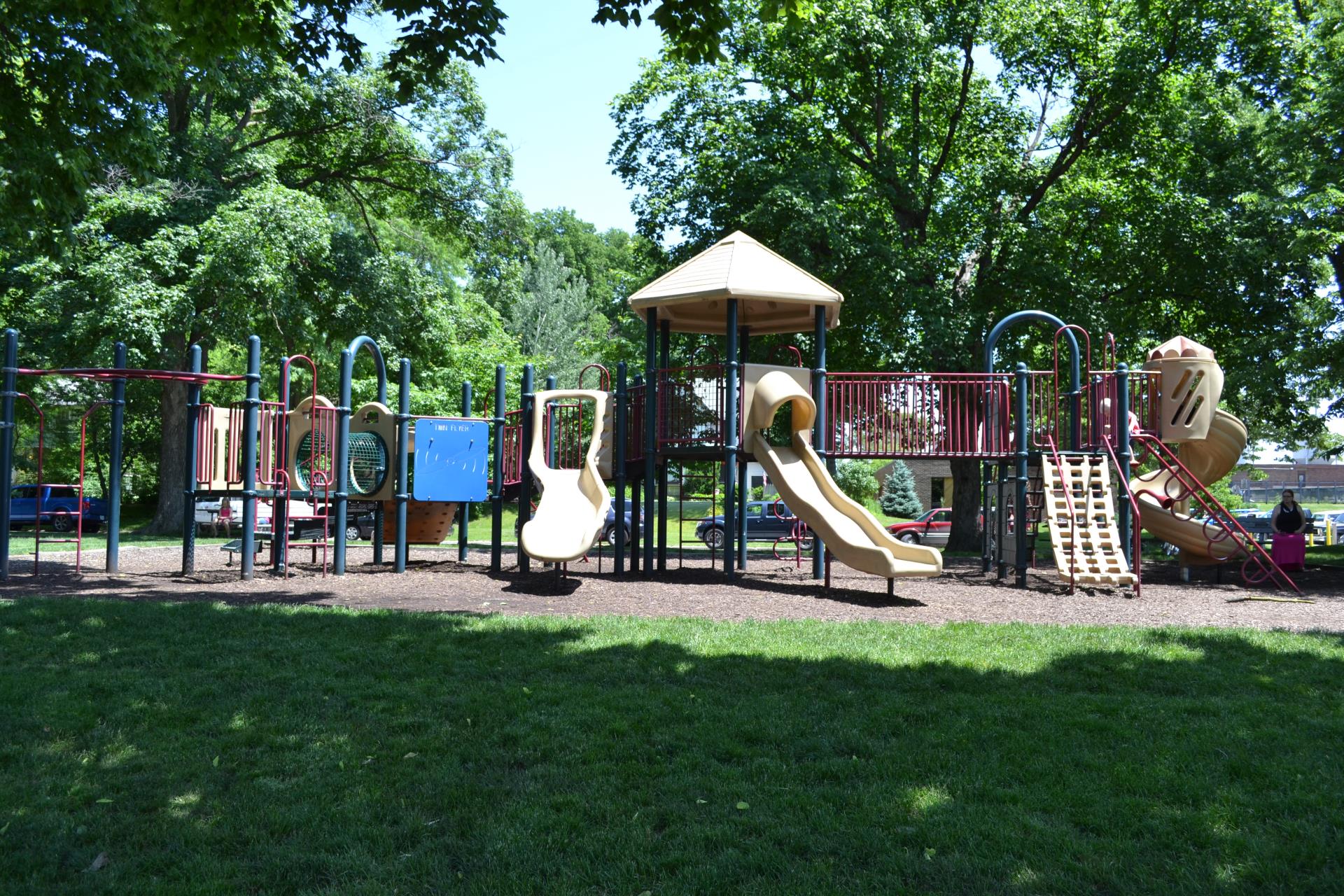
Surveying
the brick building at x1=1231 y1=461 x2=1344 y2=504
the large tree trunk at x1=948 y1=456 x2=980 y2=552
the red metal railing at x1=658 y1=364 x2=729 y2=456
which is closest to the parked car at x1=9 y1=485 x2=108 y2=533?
the red metal railing at x1=658 y1=364 x2=729 y2=456

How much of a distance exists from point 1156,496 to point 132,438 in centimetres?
3675

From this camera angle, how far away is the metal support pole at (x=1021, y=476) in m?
14.4

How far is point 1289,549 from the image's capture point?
54.7ft

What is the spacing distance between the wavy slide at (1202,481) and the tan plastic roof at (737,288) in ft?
21.8

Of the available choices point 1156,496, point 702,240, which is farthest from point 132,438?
point 1156,496

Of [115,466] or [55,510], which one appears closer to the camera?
[115,466]

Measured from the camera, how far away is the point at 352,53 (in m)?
10.6

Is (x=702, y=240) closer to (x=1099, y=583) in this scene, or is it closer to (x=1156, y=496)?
(x=1156, y=496)

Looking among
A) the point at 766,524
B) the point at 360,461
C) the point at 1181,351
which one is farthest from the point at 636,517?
the point at 766,524

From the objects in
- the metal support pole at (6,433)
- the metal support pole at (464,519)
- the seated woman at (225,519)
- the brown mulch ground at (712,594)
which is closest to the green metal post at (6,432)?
the metal support pole at (6,433)

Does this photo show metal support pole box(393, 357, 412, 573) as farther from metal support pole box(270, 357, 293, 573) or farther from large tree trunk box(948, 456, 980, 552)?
large tree trunk box(948, 456, 980, 552)

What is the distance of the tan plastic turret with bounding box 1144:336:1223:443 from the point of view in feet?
51.7

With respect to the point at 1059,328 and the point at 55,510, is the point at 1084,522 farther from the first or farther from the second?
the point at 55,510

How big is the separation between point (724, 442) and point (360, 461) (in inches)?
213
